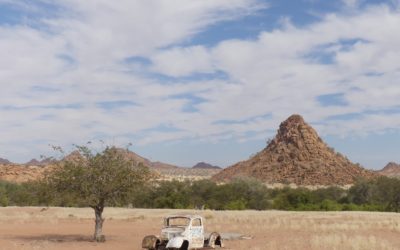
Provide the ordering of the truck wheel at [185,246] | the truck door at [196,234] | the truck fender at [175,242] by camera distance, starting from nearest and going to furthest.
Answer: the truck fender at [175,242], the truck wheel at [185,246], the truck door at [196,234]

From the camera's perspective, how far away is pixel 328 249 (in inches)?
908

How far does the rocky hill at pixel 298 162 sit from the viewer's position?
12562 centimetres

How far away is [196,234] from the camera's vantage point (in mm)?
23125

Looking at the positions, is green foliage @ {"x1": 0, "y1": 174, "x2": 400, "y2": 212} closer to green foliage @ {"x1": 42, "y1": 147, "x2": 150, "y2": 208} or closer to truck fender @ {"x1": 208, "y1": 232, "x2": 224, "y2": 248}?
green foliage @ {"x1": 42, "y1": 147, "x2": 150, "y2": 208}

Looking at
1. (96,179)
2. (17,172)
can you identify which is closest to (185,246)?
(96,179)

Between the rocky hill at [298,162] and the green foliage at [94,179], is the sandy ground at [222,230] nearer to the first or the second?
the green foliage at [94,179]

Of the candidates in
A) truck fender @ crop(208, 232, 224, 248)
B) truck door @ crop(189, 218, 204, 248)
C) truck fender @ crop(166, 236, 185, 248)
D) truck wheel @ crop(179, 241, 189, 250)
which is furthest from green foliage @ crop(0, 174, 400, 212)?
truck fender @ crop(166, 236, 185, 248)

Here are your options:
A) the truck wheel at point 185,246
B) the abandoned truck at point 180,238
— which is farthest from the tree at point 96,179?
the truck wheel at point 185,246

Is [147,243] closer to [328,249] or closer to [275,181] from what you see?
[328,249]

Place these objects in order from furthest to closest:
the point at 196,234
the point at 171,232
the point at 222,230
Answer: 1. the point at 222,230
2. the point at 196,234
3. the point at 171,232

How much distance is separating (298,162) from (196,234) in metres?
113

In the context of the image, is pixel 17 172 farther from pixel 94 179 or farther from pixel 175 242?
pixel 175 242

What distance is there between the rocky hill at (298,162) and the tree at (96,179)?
306ft

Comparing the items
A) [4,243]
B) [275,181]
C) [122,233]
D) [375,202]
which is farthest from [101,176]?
[275,181]
